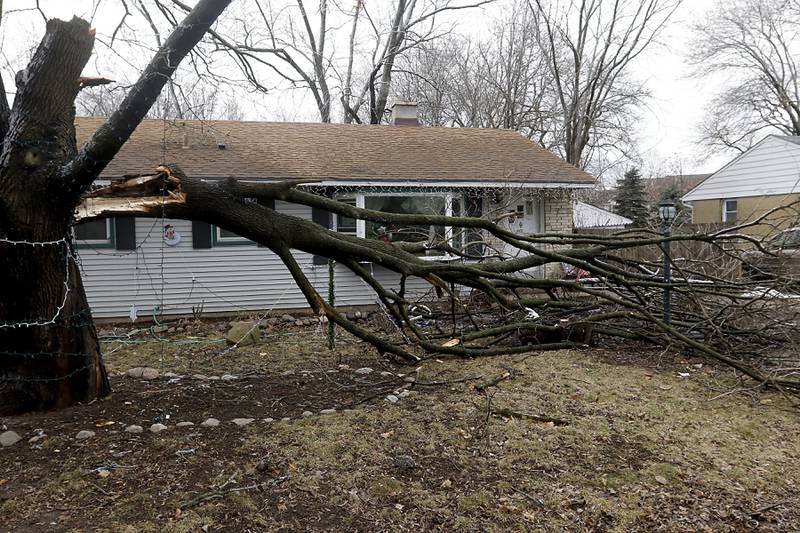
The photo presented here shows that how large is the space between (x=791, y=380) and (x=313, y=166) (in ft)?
30.1

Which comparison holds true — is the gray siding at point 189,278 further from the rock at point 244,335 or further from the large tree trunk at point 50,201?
the large tree trunk at point 50,201

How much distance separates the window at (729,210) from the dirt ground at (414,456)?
19.9 meters

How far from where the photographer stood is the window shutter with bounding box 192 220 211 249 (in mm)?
11008

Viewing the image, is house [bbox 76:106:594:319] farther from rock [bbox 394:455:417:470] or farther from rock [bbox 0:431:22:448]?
rock [bbox 394:455:417:470]

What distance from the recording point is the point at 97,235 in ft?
34.9

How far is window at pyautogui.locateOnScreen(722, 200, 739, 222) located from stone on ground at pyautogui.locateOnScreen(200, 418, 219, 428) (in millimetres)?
23975

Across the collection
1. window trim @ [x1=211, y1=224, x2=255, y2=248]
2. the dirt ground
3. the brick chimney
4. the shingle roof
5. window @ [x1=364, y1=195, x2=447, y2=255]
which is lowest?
the dirt ground

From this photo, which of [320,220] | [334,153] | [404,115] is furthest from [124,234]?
[404,115]

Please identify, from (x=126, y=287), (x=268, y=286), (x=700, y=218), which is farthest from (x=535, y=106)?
(x=126, y=287)

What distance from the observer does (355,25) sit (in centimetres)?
2662

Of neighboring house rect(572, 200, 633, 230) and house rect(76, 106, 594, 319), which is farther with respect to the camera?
neighboring house rect(572, 200, 633, 230)

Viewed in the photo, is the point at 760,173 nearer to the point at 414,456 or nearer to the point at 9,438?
the point at 414,456

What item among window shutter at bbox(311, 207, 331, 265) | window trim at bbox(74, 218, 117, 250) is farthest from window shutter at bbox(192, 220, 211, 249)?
window shutter at bbox(311, 207, 331, 265)

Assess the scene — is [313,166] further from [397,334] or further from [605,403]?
[605,403]
